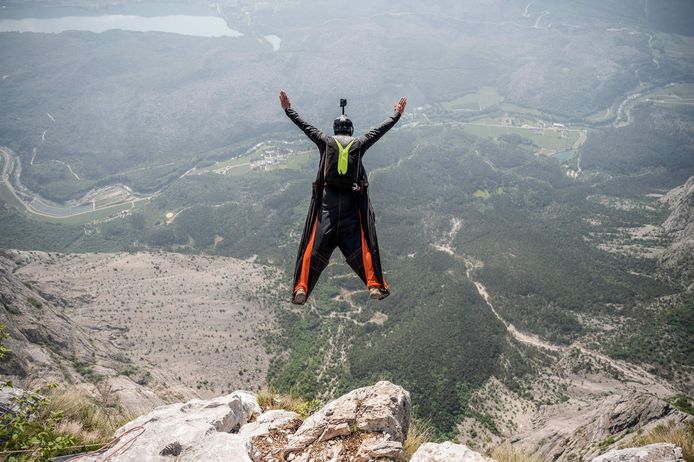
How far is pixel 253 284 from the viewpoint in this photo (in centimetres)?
7975

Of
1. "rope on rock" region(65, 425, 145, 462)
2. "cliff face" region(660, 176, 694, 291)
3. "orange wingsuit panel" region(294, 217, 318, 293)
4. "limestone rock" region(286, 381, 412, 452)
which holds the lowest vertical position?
"cliff face" region(660, 176, 694, 291)

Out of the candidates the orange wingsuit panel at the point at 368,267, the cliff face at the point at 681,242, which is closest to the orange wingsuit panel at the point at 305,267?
the orange wingsuit panel at the point at 368,267

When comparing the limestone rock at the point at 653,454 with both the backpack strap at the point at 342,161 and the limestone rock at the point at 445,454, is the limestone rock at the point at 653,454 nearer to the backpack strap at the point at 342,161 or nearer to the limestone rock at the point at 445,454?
the limestone rock at the point at 445,454

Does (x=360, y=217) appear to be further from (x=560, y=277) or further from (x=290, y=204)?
(x=290, y=204)

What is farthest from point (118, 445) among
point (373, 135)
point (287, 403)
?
point (373, 135)

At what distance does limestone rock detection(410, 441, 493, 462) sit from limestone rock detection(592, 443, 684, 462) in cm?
259

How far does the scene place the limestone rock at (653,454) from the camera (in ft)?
19.7

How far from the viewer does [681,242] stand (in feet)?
262

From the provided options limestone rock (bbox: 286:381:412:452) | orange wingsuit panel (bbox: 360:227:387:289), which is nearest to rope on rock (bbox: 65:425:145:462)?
limestone rock (bbox: 286:381:412:452)

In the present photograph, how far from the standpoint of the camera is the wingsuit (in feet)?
22.2

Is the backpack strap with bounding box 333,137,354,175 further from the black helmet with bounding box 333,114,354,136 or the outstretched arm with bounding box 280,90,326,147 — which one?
the black helmet with bounding box 333,114,354,136

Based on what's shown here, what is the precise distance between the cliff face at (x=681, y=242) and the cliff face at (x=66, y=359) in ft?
302

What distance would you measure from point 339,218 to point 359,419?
426 centimetres

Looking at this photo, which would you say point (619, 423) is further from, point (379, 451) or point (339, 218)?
point (339, 218)
